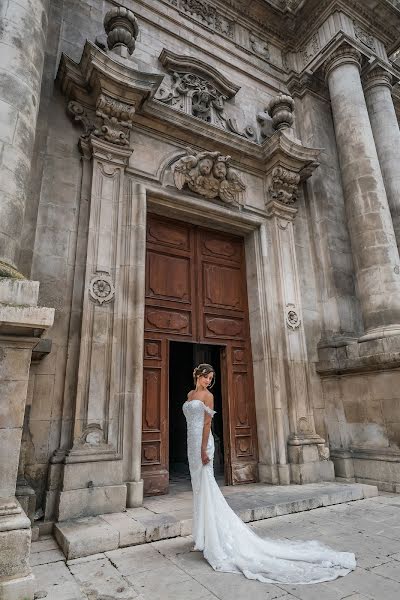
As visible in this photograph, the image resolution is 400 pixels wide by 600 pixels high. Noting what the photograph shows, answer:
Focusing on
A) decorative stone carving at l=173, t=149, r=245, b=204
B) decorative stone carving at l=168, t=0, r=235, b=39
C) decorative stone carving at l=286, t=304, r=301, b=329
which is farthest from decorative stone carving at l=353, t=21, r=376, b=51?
decorative stone carving at l=286, t=304, r=301, b=329

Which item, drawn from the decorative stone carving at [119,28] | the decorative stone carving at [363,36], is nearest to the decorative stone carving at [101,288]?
the decorative stone carving at [119,28]

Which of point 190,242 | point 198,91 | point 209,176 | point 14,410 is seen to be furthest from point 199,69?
point 14,410

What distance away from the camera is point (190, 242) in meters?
7.00

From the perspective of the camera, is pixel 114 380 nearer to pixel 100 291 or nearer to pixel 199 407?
pixel 100 291

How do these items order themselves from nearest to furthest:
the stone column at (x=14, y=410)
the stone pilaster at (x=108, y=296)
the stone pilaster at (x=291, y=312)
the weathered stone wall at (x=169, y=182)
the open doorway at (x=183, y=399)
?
the stone column at (x=14, y=410)
the stone pilaster at (x=108, y=296)
the weathered stone wall at (x=169, y=182)
the stone pilaster at (x=291, y=312)
the open doorway at (x=183, y=399)

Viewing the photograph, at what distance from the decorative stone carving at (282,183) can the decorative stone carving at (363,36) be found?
432 cm

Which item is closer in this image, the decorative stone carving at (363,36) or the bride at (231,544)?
the bride at (231,544)

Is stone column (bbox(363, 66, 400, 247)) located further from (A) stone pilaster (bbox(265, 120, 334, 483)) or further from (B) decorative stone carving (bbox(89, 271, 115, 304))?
(B) decorative stone carving (bbox(89, 271, 115, 304))

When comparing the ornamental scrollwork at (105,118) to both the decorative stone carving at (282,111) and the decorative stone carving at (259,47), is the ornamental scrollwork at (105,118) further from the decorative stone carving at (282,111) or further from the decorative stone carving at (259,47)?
the decorative stone carving at (259,47)

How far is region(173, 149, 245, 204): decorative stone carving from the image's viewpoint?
21.9ft

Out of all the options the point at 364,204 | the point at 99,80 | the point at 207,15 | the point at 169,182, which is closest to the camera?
the point at 99,80

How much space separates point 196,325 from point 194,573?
155 inches

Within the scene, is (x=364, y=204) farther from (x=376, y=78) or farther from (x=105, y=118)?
(x=105, y=118)

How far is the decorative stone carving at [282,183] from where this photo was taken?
7652 mm
